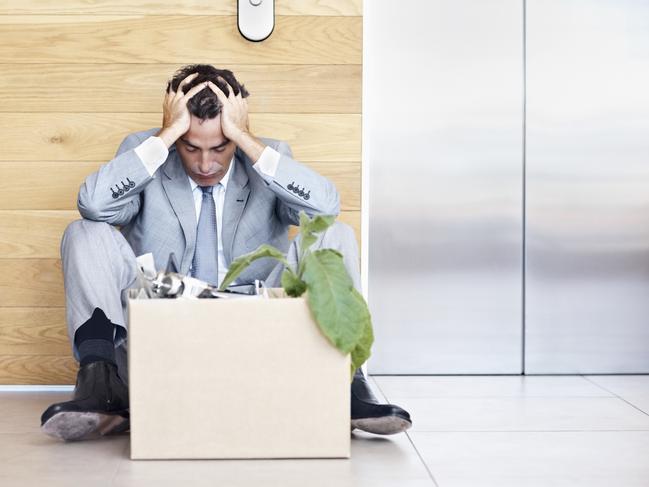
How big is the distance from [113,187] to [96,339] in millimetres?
367

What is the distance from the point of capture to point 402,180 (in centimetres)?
258

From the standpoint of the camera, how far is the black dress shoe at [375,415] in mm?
1655

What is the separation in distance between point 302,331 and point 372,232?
1.10 m

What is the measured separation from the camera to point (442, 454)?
1618 mm

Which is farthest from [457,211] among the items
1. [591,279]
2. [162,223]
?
[162,223]

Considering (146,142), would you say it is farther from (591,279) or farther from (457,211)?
(591,279)

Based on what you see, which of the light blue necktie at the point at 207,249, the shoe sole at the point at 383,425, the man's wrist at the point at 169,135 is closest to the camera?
the shoe sole at the point at 383,425

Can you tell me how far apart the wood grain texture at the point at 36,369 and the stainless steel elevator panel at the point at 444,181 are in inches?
33.9

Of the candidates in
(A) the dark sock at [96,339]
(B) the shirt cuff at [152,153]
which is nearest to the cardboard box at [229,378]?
(A) the dark sock at [96,339]

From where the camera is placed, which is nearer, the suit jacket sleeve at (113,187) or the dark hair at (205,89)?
the suit jacket sleeve at (113,187)

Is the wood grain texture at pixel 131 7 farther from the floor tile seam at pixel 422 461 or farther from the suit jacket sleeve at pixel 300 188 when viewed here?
the floor tile seam at pixel 422 461

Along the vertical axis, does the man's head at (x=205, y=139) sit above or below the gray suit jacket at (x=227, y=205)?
above

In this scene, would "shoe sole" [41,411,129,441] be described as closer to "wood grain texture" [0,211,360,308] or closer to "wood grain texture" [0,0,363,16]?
"wood grain texture" [0,211,360,308]

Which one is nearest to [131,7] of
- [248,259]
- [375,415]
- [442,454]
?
[248,259]
